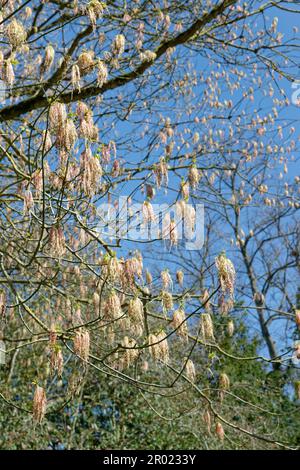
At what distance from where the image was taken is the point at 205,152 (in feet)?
13.2

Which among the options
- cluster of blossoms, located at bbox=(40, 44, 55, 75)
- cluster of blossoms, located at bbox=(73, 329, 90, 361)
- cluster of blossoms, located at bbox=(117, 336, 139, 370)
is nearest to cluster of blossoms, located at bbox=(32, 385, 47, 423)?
cluster of blossoms, located at bbox=(73, 329, 90, 361)

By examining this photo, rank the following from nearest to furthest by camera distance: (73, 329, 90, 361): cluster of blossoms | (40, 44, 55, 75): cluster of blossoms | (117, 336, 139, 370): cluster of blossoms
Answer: (73, 329, 90, 361): cluster of blossoms, (40, 44, 55, 75): cluster of blossoms, (117, 336, 139, 370): cluster of blossoms

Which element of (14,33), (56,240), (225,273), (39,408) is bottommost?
(39,408)

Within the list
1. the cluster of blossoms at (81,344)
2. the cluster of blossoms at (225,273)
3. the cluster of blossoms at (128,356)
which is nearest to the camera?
the cluster of blossoms at (225,273)

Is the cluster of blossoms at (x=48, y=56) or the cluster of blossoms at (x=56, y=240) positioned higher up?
the cluster of blossoms at (x=48, y=56)

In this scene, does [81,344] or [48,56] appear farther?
[48,56]

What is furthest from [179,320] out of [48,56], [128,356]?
[48,56]

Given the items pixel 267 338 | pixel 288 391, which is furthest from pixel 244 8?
pixel 267 338

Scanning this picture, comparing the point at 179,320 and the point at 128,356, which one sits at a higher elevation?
the point at 179,320

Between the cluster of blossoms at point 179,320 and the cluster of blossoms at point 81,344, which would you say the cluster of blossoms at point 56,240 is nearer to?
the cluster of blossoms at point 81,344

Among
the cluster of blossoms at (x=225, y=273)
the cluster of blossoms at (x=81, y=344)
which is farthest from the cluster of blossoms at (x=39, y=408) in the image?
the cluster of blossoms at (x=225, y=273)

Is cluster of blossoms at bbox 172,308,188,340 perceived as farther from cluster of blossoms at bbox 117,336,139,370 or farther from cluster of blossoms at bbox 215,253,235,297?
cluster of blossoms at bbox 215,253,235,297

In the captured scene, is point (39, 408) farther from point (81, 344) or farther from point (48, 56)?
point (48, 56)

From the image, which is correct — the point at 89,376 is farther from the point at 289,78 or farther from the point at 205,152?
the point at 289,78
